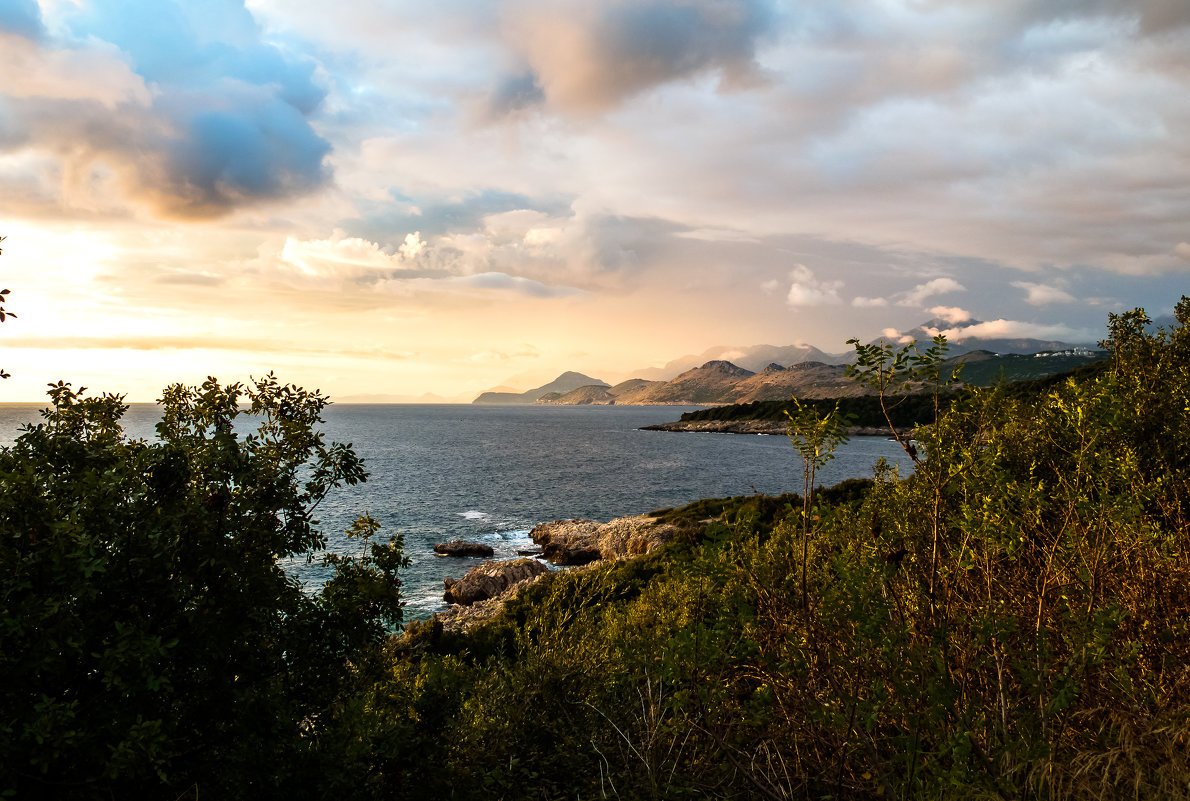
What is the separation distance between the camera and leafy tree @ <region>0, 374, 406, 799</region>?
4.88 metres

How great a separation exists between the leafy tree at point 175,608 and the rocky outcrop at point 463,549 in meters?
39.0

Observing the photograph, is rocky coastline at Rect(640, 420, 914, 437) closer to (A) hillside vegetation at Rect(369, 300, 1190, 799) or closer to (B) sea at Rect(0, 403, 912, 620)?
(B) sea at Rect(0, 403, 912, 620)

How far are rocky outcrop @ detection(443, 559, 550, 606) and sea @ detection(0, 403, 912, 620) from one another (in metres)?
1.12

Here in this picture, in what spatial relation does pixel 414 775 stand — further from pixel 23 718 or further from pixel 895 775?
pixel 895 775

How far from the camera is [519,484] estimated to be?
262 feet

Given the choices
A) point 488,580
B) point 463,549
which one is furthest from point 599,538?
point 488,580

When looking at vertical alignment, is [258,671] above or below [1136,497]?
below

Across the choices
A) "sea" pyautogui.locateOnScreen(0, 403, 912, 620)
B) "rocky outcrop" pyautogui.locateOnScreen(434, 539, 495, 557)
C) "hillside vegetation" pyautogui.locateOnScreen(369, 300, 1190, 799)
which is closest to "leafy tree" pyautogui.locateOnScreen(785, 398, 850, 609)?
"hillside vegetation" pyautogui.locateOnScreen(369, 300, 1190, 799)

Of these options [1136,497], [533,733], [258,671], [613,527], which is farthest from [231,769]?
[613,527]

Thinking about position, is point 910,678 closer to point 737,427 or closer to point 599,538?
point 599,538

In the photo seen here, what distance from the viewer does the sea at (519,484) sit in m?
47.4

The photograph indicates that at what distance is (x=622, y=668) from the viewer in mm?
8250

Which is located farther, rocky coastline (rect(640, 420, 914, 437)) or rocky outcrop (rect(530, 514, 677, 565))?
rocky coastline (rect(640, 420, 914, 437))

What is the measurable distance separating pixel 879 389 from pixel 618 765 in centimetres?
489
